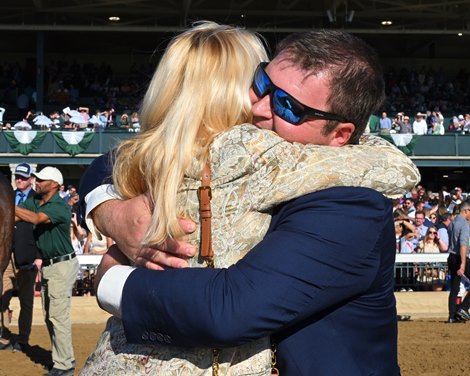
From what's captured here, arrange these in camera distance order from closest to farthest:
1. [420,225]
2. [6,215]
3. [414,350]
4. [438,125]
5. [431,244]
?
[6,215], [414,350], [431,244], [420,225], [438,125]

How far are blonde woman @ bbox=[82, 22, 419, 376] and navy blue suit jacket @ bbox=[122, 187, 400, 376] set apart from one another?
59 millimetres

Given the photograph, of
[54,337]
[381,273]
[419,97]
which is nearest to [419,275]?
[54,337]

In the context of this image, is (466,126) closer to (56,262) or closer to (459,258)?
(459,258)

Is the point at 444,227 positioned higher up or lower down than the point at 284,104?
A: lower down

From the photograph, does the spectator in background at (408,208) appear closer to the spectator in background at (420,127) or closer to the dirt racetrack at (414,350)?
the dirt racetrack at (414,350)

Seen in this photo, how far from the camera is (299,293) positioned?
5.94ft

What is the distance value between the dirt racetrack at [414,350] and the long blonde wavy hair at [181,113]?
25.3 ft

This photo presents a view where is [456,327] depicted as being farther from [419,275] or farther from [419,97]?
[419,97]

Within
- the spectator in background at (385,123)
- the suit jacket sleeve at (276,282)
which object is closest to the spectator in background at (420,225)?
the spectator in background at (385,123)

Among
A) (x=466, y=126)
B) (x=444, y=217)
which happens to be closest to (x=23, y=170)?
(x=444, y=217)

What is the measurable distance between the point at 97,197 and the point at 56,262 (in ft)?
23.0

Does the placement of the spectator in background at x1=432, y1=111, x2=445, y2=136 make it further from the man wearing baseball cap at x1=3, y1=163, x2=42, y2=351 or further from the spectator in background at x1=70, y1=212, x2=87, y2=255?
the man wearing baseball cap at x1=3, y1=163, x2=42, y2=351

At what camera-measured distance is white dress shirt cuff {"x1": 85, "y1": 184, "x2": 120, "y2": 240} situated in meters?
2.18

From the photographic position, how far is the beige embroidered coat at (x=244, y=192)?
187 cm
